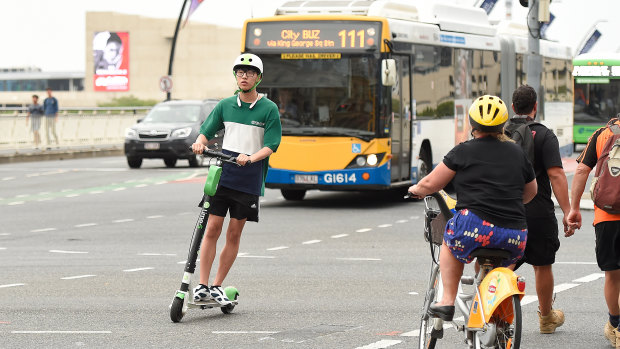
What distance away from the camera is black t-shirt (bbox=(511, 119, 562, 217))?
838cm

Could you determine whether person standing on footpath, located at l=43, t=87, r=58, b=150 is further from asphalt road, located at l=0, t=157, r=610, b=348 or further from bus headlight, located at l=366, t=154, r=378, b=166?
bus headlight, located at l=366, t=154, r=378, b=166

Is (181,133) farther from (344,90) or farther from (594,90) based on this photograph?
(594,90)

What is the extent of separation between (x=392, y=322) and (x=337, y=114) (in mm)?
11313

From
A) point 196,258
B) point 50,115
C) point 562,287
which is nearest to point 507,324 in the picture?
point 196,258

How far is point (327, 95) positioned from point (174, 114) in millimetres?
15103

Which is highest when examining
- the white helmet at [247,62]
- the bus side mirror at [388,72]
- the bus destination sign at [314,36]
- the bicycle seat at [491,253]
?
the bus destination sign at [314,36]

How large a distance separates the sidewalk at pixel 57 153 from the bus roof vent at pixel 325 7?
18230 mm

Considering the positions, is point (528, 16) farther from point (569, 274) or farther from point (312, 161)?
point (569, 274)

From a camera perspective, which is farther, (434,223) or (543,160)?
(543,160)

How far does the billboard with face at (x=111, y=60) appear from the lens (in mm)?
136875

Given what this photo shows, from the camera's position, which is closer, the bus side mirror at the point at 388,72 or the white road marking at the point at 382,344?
the white road marking at the point at 382,344

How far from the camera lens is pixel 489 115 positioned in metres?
6.90

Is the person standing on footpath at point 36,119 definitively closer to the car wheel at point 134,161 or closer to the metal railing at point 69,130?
the metal railing at point 69,130

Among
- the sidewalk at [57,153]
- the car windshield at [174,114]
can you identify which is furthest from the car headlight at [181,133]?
the sidewalk at [57,153]
